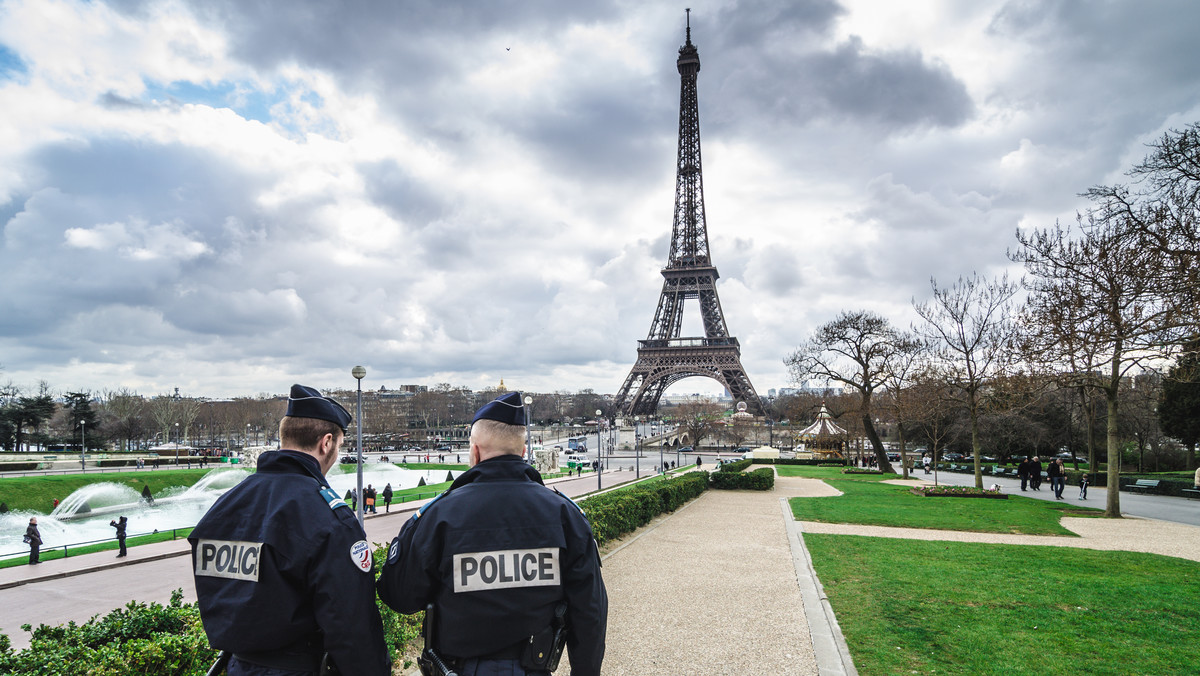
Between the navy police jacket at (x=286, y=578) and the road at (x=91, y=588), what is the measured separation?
10.3 metres

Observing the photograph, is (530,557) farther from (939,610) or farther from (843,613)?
(939,610)

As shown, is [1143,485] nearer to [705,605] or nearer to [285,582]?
[705,605]

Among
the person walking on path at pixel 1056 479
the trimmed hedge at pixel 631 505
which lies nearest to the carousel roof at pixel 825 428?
the person walking on path at pixel 1056 479

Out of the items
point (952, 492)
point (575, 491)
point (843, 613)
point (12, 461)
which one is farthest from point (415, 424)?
point (843, 613)

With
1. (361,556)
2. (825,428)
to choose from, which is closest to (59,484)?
(361,556)

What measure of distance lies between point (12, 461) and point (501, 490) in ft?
190

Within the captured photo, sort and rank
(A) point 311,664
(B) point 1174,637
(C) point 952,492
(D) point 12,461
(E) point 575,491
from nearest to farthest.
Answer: (A) point 311,664
(B) point 1174,637
(C) point 952,492
(E) point 575,491
(D) point 12,461

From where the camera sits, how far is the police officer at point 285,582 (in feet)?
8.66

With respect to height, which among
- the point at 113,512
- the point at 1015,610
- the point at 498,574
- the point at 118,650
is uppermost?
the point at 498,574

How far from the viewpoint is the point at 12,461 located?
4297 cm

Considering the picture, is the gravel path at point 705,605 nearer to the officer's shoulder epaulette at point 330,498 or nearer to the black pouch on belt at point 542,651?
the black pouch on belt at point 542,651

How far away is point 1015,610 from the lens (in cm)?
775

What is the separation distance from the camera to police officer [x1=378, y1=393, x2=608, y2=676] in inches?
113

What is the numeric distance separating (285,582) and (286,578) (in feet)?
0.07
